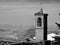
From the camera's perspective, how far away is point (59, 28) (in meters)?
12.8

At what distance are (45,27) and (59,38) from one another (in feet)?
6.65

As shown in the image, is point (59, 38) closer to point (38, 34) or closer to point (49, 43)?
point (49, 43)

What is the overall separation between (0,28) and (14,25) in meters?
1.37

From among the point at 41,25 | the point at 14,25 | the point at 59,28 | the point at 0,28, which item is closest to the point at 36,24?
the point at 41,25

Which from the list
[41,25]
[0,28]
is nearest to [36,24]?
[41,25]

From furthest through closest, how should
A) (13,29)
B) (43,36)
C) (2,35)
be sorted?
1. (13,29)
2. (2,35)
3. (43,36)

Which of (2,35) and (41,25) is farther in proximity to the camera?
(2,35)

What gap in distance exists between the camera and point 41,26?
45.3 feet

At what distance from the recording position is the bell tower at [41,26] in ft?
Answer: 45.1

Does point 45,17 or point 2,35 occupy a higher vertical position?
point 45,17

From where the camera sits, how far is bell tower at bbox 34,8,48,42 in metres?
13.7

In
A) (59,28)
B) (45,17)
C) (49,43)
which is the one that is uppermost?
(45,17)

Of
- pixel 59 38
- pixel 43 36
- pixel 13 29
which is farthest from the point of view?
pixel 13 29

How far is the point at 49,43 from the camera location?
40.6ft
